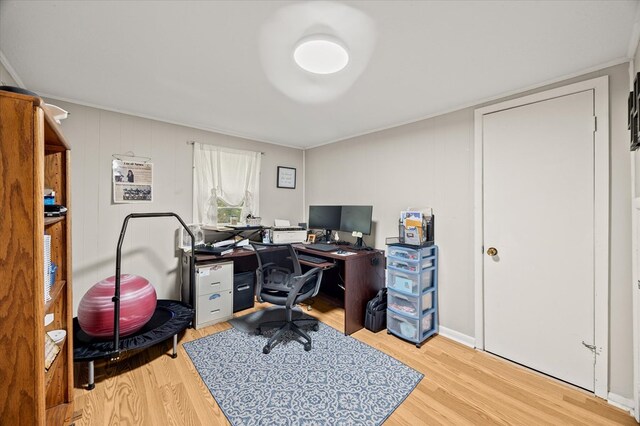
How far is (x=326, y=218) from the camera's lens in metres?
3.50

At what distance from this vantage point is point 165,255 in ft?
9.80

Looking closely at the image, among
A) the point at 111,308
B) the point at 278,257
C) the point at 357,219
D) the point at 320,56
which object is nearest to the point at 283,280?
the point at 278,257

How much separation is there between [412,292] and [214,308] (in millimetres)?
2061

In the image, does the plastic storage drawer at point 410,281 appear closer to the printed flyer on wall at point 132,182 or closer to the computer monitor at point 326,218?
the computer monitor at point 326,218

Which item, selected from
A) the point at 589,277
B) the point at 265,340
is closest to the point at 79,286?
the point at 265,340

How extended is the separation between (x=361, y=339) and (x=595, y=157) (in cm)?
233

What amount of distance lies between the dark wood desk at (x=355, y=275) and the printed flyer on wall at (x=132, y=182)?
3.02ft

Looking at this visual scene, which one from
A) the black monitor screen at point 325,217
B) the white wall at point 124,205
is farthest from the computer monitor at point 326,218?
the white wall at point 124,205

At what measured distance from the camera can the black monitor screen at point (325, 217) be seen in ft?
11.2

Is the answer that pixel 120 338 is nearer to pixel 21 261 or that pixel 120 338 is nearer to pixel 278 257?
pixel 278 257

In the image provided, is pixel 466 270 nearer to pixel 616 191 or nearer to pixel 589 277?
pixel 589 277

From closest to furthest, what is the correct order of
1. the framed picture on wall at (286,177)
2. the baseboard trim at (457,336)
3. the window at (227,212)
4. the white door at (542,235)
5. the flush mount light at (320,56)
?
the flush mount light at (320,56) < the white door at (542,235) < the baseboard trim at (457,336) < the window at (227,212) < the framed picture on wall at (286,177)

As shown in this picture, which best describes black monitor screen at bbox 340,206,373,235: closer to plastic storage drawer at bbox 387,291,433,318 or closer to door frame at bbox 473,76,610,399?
plastic storage drawer at bbox 387,291,433,318

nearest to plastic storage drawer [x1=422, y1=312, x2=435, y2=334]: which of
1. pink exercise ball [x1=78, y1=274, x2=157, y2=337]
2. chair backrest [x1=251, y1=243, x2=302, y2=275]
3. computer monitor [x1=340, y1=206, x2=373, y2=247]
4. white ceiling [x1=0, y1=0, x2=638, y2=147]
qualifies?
computer monitor [x1=340, y1=206, x2=373, y2=247]
